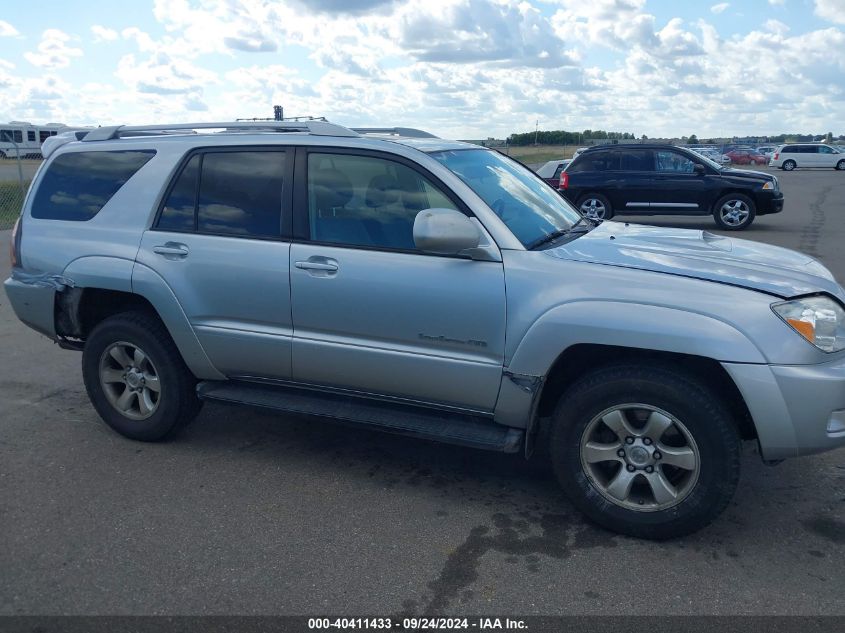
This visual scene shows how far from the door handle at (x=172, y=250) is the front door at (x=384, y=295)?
717 mm

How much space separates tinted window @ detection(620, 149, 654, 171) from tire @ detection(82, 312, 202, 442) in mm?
13563

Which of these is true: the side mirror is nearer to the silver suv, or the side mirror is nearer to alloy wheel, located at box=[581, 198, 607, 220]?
the silver suv

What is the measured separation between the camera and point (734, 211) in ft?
54.7

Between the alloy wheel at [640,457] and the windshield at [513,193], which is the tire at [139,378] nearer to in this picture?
the windshield at [513,193]

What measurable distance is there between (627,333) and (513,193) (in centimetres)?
134

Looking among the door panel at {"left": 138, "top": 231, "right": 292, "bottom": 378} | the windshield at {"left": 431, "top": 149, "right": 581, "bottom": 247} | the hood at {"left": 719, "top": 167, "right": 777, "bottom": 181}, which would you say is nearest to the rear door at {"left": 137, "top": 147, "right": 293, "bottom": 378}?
the door panel at {"left": 138, "top": 231, "right": 292, "bottom": 378}

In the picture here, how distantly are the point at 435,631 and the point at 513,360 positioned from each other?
4.37 ft

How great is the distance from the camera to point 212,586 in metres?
3.48

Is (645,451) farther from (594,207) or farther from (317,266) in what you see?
(594,207)

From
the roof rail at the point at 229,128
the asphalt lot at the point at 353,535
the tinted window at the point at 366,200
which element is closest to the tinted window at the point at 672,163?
the asphalt lot at the point at 353,535

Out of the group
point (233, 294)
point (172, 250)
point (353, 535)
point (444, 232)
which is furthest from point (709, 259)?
point (172, 250)

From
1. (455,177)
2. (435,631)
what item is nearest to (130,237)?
(455,177)

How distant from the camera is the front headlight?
3.59 meters

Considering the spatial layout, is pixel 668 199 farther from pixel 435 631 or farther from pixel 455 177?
pixel 435 631
